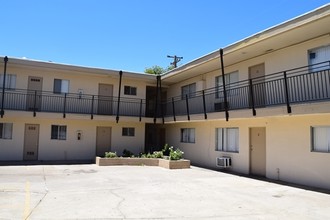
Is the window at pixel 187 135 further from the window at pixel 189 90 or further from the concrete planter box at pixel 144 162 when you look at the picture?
the concrete planter box at pixel 144 162

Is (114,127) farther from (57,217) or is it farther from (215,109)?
(57,217)

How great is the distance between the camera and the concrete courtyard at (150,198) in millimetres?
8039

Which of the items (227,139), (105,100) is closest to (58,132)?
(105,100)

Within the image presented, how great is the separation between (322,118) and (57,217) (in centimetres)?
1000

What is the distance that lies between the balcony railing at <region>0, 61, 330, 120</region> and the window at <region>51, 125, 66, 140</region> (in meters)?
1.10

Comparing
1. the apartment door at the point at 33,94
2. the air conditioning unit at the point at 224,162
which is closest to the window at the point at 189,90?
the air conditioning unit at the point at 224,162

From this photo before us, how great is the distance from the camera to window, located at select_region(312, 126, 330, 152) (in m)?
12.5

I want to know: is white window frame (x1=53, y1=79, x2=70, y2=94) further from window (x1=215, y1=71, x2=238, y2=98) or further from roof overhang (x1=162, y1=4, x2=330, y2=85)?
window (x1=215, y1=71, x2=238, y2=98)

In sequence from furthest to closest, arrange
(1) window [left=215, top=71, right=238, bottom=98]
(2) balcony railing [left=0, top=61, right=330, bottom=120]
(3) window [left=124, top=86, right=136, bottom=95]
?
(3) window [left=124, top=86, right=136, bottom=95] < (1) window [left=215, top=71, right=238, bottom=98] < (2) balcony railing [left=0, top=61, right=330, bottom=120]

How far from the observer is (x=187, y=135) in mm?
22734

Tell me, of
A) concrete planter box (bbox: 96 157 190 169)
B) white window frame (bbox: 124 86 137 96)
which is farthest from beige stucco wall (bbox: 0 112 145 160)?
concrete planter box (bbox: 96 157 190 169)

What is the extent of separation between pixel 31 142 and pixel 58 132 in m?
1.73

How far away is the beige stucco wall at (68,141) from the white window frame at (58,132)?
0.20 m

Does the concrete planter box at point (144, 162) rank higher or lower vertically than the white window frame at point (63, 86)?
lower
